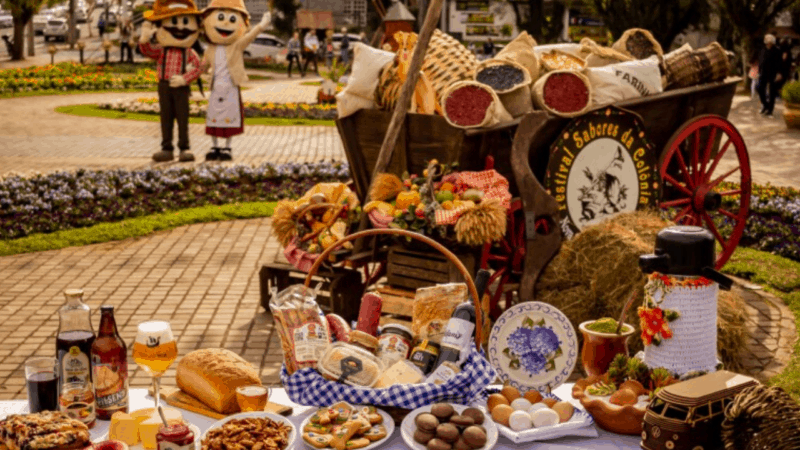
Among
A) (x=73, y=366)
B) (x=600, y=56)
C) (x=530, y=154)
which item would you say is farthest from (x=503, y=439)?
(x=600, y=56)

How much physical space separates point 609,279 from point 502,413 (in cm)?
310

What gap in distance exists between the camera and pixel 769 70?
20.9m

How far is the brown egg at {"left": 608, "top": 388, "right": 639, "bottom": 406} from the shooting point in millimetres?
3195

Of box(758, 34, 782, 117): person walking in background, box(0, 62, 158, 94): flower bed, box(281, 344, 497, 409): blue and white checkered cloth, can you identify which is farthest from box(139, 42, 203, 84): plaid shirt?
box(0, 62, 158, 94): flower bed

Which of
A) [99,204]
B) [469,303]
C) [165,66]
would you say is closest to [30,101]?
[165,66]

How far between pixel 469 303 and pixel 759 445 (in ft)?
3.58

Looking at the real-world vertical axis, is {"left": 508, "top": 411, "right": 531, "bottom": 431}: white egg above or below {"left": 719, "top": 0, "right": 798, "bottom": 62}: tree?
below

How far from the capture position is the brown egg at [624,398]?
126 inches

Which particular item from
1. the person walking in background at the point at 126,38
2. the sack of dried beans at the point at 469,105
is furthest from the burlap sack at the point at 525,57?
the person walking in background at the point at 126,38

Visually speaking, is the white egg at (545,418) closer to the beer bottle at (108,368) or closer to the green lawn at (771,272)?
the beer bottle at (108,368)

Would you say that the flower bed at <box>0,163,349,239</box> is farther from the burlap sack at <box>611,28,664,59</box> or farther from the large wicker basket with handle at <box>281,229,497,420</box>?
the large wicker basket with handle at <box>281,229,497,420</box>

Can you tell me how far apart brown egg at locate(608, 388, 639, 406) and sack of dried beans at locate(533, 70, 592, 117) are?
12.2 feet

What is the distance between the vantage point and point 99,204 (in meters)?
10.7

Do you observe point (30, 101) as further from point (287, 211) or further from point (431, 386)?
point (431, 386)
